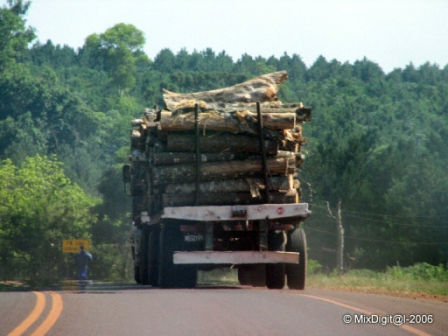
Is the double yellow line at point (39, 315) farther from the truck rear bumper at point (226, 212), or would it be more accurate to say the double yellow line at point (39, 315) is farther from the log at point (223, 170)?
the log at point (223, 170)

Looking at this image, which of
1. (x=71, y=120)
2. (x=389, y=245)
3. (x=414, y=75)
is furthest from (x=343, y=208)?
(x=414, y=75)

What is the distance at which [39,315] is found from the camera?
1241cm

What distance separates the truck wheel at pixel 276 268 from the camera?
61.8ft

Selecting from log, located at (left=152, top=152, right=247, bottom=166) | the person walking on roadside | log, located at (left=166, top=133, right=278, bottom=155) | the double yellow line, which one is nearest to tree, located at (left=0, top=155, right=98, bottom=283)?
the person walking on roadside

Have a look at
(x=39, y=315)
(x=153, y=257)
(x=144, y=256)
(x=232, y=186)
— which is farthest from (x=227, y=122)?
(x=39, y=315)

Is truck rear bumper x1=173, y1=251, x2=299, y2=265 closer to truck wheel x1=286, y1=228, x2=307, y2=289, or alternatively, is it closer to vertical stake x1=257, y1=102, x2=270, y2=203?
truck wheel x1=286, y1=228, x2=307, y2=289

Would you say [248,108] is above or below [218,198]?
above

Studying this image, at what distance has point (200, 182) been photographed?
18.8 metres

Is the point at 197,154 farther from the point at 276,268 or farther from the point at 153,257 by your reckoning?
the point at 153,257

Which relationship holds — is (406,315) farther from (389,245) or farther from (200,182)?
(389,245)

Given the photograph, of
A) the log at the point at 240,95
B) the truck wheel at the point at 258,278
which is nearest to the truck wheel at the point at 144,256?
the truck wheel at the point at 258,278

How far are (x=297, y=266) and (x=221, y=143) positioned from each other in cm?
259

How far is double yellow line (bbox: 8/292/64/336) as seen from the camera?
35.4 ft

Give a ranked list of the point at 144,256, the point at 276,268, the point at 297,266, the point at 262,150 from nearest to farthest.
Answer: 1. the point at 262,150
2. the point at 276,268
3. the point at 297,266
4. the point at 144,256
